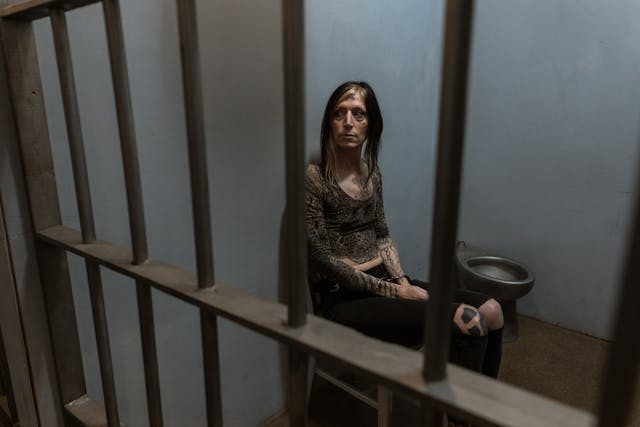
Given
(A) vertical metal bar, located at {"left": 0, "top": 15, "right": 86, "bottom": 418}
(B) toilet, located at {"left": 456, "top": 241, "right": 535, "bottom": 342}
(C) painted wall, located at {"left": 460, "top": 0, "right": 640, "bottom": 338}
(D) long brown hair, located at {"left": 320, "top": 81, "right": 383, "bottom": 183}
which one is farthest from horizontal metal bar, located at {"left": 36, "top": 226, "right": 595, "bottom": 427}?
(C) painted wall, located at {"left": 460, "top": 0, "right": 640, "bottom": 338}

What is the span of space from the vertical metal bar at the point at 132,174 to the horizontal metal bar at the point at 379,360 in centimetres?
5

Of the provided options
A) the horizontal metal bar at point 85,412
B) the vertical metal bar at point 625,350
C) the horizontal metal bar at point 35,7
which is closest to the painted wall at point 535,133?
the horizontal metal bar at point 35,7

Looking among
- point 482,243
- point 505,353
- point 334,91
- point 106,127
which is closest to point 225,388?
point 106,127

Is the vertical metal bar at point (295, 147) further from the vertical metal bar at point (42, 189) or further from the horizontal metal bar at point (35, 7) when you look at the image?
the vertical metal bar at point (42, 189)

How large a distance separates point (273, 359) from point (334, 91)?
1002 millimetres

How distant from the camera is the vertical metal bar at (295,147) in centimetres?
43

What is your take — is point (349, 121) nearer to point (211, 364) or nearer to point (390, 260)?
point (390, 260)

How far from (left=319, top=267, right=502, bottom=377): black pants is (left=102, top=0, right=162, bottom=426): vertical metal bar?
735 mm

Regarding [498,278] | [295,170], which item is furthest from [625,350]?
[498,278]

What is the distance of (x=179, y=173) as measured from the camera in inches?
45.3

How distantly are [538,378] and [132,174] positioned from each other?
1.90 metres

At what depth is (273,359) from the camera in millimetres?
1566

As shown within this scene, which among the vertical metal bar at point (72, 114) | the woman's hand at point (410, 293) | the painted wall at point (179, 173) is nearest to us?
the vertical metal bar at point (72, 114)

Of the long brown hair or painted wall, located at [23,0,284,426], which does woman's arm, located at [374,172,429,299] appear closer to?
the long brown hair
